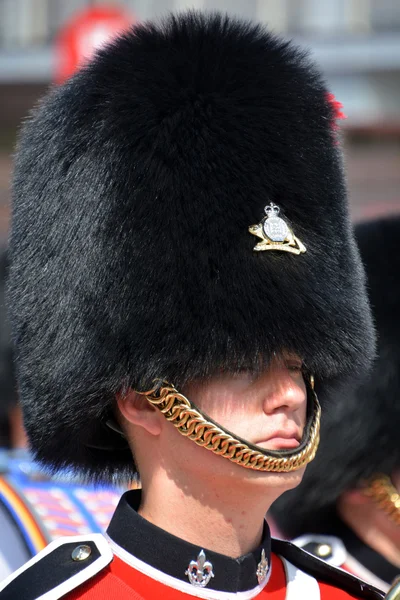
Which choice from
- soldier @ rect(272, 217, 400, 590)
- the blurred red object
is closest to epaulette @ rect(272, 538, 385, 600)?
soldier @ rect(272, 217, 400, 590)

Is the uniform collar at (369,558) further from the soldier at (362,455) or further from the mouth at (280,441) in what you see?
the mouth at (280,441)

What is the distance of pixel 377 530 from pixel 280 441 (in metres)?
1.00

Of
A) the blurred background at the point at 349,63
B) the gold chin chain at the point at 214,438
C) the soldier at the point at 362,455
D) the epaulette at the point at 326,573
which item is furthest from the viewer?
the blurred background at the point at 349,63

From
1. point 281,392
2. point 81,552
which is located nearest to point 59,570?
point 81,552

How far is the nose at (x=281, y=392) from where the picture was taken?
180 centimetres

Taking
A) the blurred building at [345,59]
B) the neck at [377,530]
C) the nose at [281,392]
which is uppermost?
the blurred building at [345,59]

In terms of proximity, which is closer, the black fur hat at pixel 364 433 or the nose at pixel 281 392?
the nose at pixel 281 392

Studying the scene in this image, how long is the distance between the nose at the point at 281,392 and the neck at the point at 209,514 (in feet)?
0.48

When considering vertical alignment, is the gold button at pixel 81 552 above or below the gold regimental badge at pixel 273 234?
below

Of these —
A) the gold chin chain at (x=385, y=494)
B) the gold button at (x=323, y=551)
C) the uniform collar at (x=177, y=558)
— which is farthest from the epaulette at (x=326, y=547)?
the uniform collar at (x=177, y=558)

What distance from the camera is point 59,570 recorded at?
5.99ft

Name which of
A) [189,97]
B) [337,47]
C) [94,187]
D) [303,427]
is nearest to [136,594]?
[303,427]

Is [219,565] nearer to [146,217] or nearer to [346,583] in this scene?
[346,583]

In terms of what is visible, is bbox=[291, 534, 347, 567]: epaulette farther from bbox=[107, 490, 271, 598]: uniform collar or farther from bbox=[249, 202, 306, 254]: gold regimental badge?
bbox=[249, 202, 306, 254]: gold regimental badge
